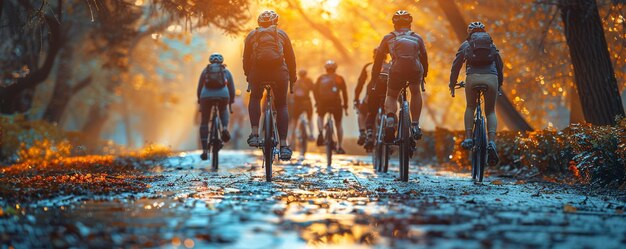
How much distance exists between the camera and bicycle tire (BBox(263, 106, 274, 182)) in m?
11.2

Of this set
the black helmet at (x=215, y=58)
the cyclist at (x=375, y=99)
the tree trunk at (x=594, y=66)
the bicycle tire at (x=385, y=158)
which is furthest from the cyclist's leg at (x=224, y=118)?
the tree trunk at (x=594, y=66)

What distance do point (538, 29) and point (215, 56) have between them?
34.9 ft

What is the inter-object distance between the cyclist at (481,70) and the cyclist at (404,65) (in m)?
0.47

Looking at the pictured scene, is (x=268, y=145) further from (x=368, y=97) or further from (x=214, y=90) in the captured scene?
(x=214, y=90)

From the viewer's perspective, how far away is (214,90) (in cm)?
1562

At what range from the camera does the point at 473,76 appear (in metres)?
11.9

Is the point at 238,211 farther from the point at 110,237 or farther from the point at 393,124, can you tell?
the point at 393,124

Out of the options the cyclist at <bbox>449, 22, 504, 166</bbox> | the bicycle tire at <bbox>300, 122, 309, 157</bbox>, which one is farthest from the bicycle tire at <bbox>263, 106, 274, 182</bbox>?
the bicycle tire at <bbox>300, 122, 309, 157</bbox>

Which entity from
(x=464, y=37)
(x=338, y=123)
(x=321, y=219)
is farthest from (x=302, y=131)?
(x=321, y=219)

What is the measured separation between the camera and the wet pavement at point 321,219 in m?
5.27

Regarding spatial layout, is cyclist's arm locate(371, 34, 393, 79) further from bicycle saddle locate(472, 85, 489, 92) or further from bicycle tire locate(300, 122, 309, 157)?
bicycle tire locate(300, 122, 309, 157)

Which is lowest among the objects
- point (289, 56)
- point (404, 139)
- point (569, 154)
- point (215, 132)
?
point (569, 154)

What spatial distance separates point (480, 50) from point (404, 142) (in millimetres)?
1529

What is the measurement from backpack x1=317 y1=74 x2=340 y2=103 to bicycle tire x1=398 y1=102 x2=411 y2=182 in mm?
5656
